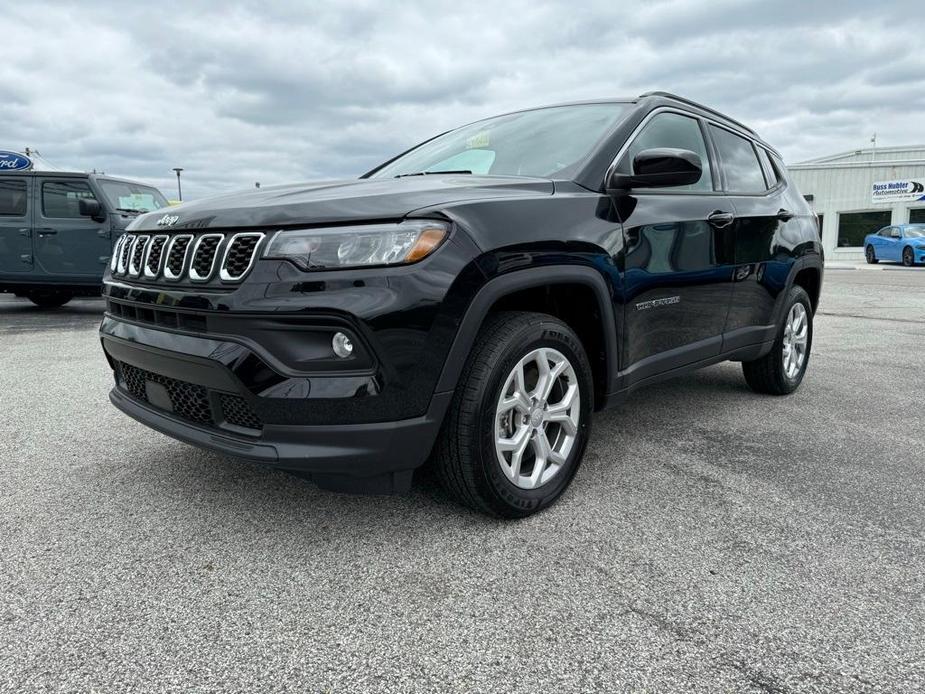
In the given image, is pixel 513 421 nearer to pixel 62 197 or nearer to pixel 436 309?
pixel 436 309

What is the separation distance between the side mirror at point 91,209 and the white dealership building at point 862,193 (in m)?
31.1

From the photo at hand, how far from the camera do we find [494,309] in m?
2.42

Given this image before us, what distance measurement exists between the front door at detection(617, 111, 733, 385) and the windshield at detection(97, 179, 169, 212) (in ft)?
22.1

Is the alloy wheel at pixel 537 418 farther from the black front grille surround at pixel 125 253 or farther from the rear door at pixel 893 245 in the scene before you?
the rear door at pixel 893 245

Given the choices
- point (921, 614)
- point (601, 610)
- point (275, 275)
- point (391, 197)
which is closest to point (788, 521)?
point (921, 614)

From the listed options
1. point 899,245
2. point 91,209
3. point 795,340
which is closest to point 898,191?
point 899,245

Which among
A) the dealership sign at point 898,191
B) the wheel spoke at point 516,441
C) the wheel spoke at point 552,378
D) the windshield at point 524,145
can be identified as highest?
the dealership sign at point 898,191

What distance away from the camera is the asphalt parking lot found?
1.67m

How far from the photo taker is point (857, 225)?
32.8 meters

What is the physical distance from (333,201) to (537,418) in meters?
1.05

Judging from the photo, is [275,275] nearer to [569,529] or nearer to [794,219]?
[569,529]

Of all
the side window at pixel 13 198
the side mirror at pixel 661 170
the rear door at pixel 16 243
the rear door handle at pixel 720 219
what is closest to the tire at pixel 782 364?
the rear door handle at pixel 720 219

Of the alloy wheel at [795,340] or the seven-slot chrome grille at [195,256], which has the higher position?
the seven-slot chrome grille at [195,256]

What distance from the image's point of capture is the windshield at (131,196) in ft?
28.0
